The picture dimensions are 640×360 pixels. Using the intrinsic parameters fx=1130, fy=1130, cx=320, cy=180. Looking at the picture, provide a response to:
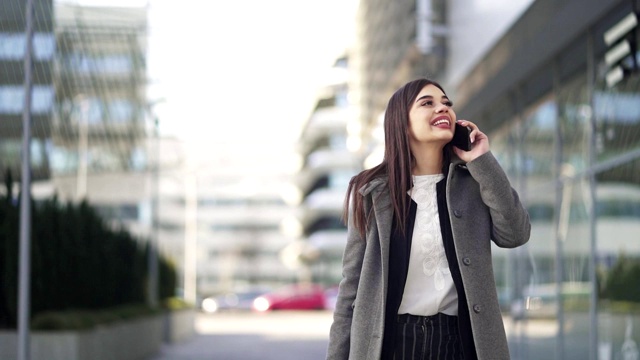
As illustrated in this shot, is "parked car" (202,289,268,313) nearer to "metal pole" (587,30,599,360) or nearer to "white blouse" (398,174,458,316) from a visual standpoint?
"metal pole" (587,30,599,360)

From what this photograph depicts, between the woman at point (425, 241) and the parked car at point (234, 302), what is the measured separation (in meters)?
53.2

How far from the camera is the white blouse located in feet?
11.1

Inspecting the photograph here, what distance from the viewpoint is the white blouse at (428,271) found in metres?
3.40

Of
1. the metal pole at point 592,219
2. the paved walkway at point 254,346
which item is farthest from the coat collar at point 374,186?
the paved walkway at point 254,346

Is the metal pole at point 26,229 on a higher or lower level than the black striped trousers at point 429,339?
higher

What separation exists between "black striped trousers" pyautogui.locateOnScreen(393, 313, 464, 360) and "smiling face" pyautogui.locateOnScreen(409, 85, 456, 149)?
553 mm

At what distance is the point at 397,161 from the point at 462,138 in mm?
220

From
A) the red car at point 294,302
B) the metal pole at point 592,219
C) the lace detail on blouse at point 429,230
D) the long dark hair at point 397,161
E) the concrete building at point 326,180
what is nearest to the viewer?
the lace detail on blouse at point 429,230

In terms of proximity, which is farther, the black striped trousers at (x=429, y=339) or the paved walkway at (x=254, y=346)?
the paved walkway at (x=254, y=346)

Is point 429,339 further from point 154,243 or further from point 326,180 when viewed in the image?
point 326,180

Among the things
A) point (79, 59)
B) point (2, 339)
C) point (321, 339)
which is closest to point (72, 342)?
point (2, 339)

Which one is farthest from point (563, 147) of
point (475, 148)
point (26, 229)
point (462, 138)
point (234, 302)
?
point (234, 302)

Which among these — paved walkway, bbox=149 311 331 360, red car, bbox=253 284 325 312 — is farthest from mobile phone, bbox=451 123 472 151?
red car, bbox=253 284 325 312

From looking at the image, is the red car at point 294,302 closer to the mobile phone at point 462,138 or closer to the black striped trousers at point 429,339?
the mobile phone at point 462,138
